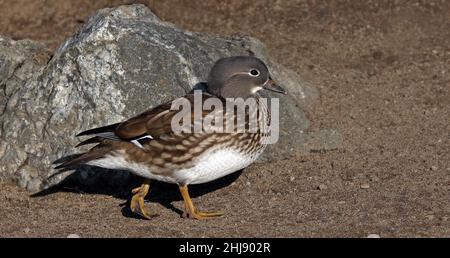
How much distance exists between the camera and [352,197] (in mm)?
8938

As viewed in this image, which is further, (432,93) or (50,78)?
(432,93)

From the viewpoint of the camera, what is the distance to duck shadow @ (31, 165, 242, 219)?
949 cm

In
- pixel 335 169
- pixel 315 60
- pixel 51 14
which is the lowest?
pixel 335 169

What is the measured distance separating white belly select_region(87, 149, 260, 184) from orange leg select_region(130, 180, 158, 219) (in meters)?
0.25

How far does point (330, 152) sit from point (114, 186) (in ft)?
7.85

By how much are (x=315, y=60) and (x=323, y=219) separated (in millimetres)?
4878

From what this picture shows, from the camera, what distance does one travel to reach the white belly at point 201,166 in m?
8.41

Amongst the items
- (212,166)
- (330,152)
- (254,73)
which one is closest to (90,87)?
(254,73)

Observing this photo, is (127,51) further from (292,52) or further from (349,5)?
(349,5)

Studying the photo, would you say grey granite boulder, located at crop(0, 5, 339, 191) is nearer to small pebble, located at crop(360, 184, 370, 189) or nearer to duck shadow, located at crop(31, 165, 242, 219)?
duck shadow, located at crop(31, 165, 242, 219)

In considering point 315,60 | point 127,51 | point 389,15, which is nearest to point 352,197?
point 127,51

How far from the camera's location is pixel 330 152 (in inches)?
402

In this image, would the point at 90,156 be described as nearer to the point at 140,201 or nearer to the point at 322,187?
the point at 140,201

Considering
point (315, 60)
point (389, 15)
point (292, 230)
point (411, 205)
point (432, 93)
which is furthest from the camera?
point (389, 15)
